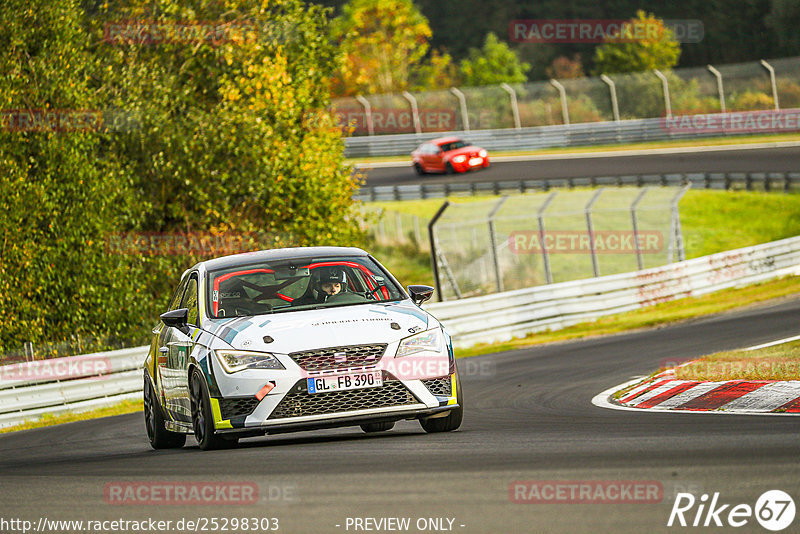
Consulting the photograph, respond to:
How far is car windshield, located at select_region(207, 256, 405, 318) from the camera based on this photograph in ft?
30.5

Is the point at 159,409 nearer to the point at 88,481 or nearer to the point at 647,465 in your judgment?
the point at 88,481

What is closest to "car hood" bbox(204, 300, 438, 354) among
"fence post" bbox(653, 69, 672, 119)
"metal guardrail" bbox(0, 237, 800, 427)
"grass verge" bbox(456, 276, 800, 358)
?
"metal guardrail" bbox(0, 237, 800, 427)

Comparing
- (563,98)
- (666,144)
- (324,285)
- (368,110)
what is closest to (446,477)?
(324,285)

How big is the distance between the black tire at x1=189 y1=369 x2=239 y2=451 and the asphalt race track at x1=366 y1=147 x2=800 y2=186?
120 ft

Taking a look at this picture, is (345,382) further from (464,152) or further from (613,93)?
(613,93)

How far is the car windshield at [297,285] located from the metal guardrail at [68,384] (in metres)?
8.80

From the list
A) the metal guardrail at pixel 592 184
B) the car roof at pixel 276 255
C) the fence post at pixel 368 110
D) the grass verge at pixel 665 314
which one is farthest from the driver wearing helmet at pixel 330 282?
the fence post at pixel 368 110

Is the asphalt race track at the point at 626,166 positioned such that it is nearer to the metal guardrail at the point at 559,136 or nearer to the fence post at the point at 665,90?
the metal guardrail at the point at 559,136

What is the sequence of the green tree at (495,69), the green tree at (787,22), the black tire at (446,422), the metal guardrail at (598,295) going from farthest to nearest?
the green tree at (495,69) < the green tree at (787,22) < the metal guardrail at (598,295) < the black tire at (446,422)

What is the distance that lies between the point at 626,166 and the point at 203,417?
39.6m

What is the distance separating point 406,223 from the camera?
4172 cm

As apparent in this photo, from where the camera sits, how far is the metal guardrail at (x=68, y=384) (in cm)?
1725

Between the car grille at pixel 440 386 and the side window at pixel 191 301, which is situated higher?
the side window at pixel 191 301

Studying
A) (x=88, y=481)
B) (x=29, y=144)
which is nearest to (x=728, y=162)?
(x=29, y=144)
